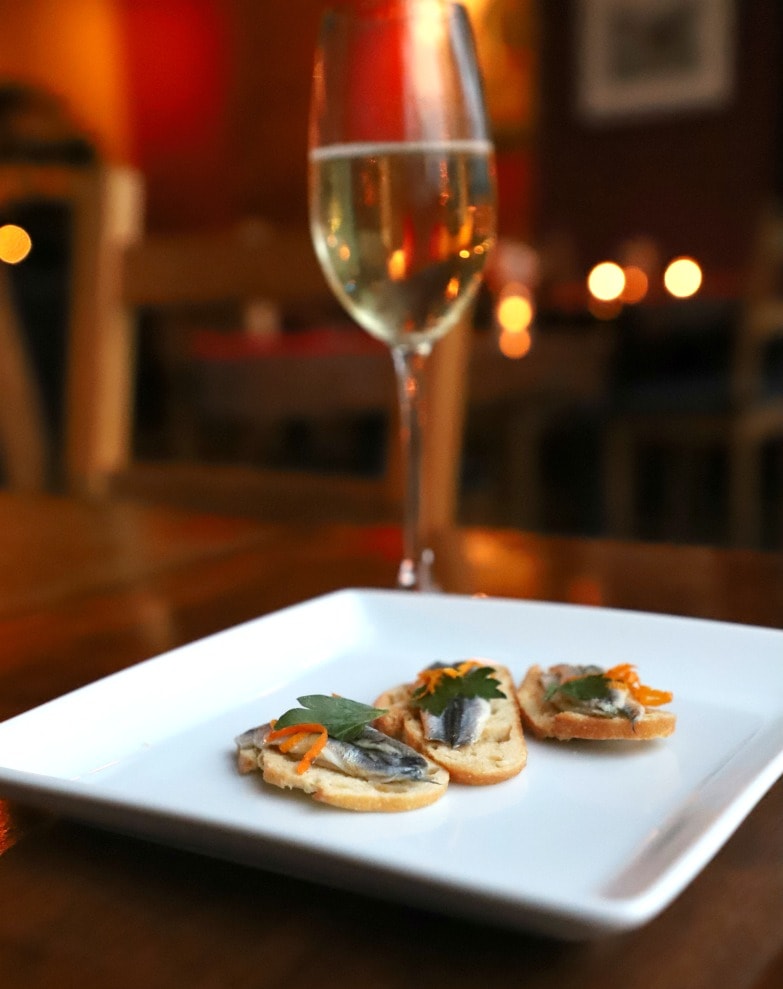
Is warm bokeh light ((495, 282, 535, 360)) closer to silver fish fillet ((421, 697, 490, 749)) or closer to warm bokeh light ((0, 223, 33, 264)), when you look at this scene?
warm bokeh light ((0, 223, 33, 264))

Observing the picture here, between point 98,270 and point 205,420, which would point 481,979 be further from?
point 205,420

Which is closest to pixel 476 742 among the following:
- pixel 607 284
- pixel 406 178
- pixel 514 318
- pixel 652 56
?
pixel 406 178

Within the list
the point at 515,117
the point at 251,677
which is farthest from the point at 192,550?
the point at 515,117

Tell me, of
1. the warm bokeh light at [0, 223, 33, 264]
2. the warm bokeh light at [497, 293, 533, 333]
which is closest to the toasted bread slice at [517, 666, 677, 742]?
the warm bokeh light at [497, 293, 533, 333]

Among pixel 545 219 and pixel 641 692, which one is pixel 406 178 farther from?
pixel 545 219

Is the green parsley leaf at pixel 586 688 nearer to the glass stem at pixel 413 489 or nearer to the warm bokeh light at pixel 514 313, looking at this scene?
the glass stem at pixel 413 489

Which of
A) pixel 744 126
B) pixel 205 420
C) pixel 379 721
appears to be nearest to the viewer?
pixel 379 721
